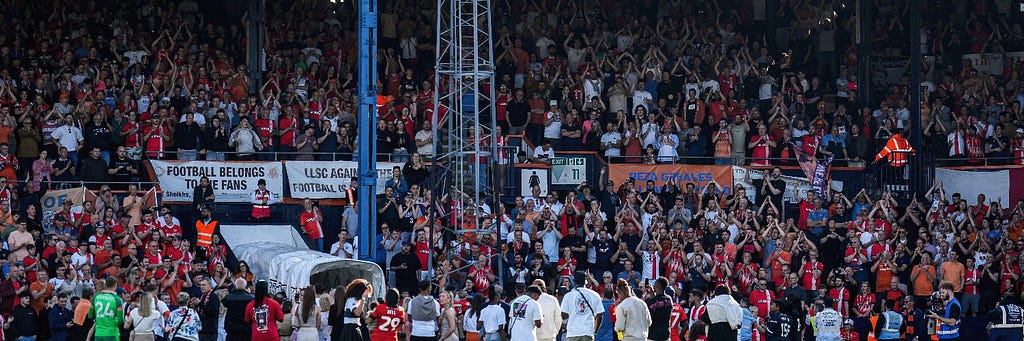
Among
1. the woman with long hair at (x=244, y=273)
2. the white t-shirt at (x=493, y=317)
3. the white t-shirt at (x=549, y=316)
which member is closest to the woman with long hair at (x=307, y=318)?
the white t-shirt at (x=493, y=317)

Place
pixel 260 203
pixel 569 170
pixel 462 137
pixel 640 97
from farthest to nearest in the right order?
pixel 640 97
pixel 569 170
pixel 260 203
pixel 462 137

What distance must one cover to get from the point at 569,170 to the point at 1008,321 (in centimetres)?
878

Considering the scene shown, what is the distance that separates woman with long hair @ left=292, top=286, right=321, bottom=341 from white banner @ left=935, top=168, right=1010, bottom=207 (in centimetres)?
1514

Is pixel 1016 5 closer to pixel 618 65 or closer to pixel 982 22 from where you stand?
pixel 982 22

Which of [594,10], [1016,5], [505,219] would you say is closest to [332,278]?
[505,219]

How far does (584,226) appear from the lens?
2659cm

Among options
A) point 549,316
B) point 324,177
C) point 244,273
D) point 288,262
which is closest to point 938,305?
point 549,316

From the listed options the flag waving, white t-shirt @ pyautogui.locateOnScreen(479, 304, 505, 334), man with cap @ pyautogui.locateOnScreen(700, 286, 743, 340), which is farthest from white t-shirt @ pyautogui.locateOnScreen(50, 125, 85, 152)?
the flag waving

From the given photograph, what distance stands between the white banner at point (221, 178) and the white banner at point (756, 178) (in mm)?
8125

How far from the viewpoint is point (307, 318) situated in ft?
60.5

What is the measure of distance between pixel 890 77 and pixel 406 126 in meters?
11.8

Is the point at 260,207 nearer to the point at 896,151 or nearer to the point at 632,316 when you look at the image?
the point at 632,316

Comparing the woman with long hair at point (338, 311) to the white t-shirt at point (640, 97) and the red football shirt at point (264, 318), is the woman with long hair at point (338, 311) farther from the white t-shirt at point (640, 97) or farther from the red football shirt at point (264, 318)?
the white t-shirt at point (640, 97)

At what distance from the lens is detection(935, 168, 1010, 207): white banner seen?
97.0ft
